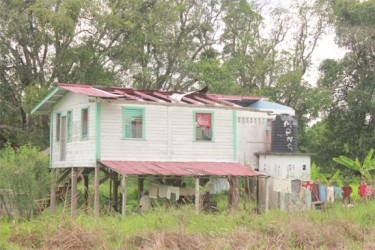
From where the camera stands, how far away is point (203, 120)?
24984 millimetres

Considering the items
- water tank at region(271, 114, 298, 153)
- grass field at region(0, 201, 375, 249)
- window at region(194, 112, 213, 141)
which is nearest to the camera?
grass field at region(0, 201, 375, 249)

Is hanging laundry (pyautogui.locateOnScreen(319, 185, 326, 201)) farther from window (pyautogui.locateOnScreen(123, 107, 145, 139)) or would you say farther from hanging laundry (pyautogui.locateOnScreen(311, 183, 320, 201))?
window (pyautogui.locateOnScreen(123, 107, 145, 139))

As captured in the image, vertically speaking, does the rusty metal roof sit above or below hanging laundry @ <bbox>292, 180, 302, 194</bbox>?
above

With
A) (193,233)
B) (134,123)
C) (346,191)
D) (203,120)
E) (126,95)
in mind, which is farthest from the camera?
(346,191)

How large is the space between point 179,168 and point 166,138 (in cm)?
144

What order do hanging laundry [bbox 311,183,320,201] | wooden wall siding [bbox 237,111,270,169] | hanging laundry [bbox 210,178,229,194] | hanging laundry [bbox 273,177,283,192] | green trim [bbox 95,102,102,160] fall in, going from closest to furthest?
green trim [bbox 95,102,102,160]
hanging laundry [bbox 273,177,283,192]
hanging laundry [bbox 311,183,320,201]
wooden wall siding [bbox 237,111,270,169]
hanging laundry [bbox 210,178,229,194]

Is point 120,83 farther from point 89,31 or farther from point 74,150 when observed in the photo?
point 74,150

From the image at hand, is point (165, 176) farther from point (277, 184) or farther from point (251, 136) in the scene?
point (251, 136)

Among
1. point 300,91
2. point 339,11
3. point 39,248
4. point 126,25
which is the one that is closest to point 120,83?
point 126,25

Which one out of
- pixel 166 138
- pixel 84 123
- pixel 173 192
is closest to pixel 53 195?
pixel 84 123

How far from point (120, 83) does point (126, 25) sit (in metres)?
3.89

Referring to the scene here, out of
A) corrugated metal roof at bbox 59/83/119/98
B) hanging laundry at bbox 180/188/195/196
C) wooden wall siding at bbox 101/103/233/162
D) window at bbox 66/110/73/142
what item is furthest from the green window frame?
window at bbox 66/110/73/142

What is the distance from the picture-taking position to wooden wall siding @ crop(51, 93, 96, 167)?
23219 mm

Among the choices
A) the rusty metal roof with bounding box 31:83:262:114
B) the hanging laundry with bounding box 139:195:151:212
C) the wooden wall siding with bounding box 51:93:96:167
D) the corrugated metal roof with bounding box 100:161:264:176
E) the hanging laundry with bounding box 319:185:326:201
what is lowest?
the hanging laundry with bounding box 139:195:151:212
